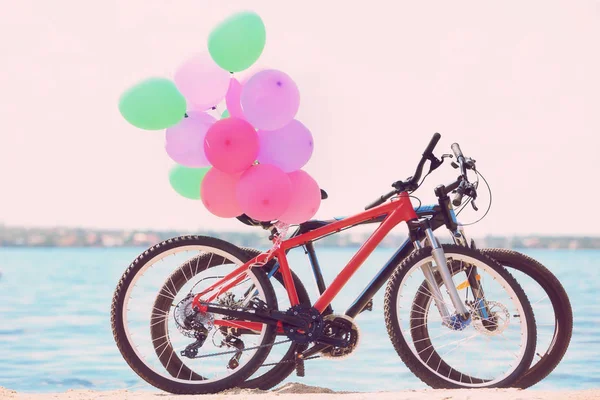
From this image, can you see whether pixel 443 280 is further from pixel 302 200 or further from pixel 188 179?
pixel 188 179

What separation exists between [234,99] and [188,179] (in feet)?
1.80

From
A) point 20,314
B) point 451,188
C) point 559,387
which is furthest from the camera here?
point 20,314

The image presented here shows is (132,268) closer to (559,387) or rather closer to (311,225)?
(311,225)

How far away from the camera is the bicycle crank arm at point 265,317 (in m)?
4.97

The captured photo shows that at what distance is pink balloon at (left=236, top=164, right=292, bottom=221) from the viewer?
4.82 meters

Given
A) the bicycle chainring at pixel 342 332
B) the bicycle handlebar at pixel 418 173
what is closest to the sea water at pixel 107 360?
the bicycle chainring at pixel 342 332

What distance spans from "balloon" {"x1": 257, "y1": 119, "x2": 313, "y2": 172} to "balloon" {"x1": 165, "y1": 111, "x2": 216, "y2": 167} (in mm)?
338

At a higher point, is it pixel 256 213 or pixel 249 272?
pixel 256 213

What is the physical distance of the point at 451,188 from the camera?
5.18 m

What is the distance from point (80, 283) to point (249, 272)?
93.4 ft

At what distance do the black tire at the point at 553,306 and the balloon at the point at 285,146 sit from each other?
4.26 feet

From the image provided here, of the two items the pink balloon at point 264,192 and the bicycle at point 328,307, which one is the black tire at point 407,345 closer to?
the bicycle at point 328,307

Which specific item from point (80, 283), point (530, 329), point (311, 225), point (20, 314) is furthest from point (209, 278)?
point (80, 283)

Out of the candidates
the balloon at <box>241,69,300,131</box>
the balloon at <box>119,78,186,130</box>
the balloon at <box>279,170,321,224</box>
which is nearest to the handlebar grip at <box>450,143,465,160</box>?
the balloon at <box>279,170,321,224</box>
